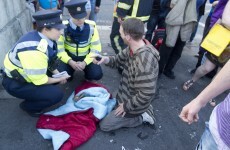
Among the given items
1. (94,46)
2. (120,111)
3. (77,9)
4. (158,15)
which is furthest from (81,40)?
(158,15)

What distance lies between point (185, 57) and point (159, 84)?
1.42 m

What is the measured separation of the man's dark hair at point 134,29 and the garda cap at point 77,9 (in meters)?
0.82

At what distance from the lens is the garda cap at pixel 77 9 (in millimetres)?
3025

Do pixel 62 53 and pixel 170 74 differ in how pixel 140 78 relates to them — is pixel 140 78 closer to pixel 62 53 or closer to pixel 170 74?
pixel 62 53

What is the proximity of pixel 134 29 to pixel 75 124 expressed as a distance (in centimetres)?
130

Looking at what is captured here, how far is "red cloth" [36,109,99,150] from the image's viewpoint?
2.65 meters

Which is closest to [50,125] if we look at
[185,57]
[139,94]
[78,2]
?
[139,94]

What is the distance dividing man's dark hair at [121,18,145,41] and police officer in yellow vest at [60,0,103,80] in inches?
33.1

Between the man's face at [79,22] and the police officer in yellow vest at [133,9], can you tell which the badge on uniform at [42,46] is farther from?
the police officer in yellow vest at [133,9]

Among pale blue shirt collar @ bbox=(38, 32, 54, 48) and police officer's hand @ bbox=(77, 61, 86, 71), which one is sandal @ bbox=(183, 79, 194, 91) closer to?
police officer's hand @ bbox=(77, 61, 86, 71)

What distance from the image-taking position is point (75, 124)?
278 cm

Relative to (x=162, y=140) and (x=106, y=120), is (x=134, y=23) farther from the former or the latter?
(x=162, y=140)

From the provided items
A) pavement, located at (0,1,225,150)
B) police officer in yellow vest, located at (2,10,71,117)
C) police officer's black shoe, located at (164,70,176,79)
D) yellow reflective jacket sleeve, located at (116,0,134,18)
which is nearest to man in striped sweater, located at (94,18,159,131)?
pavement, located at (0,1,225,150)

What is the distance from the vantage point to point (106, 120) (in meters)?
2.85
